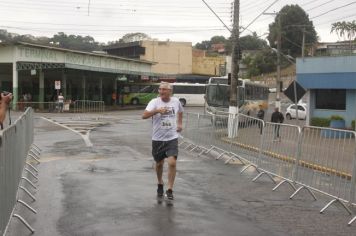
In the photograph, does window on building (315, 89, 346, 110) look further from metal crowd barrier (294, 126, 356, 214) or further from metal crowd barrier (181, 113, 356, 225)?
metal crowd barrier (294, 126, 356, 214)

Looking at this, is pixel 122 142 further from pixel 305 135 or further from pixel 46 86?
pixel 46 86

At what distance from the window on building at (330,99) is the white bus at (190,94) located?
3187 centimetres

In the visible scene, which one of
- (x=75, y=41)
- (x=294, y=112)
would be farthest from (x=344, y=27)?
(x=75, y=41)

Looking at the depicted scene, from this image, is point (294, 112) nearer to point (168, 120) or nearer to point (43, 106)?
point (43, 106)

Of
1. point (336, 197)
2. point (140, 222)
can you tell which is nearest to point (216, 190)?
point (336, 197)

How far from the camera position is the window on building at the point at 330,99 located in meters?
35.2

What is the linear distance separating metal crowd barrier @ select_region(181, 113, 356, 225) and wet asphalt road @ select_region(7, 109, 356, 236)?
0.25 m

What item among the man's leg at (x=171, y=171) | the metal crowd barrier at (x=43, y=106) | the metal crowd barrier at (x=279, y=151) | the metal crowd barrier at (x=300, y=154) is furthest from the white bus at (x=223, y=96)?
the man's leg at (x=171, y=171)

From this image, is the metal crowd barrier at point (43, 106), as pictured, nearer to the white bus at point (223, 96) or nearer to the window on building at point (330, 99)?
the white bus at point (223, 96)

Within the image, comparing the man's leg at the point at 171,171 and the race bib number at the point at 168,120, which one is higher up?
the race bib number at the point at 168,120

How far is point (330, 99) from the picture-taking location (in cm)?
3619

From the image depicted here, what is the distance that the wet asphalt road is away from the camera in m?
7.27

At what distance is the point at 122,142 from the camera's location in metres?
20.2

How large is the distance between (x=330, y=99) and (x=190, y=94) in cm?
3341
